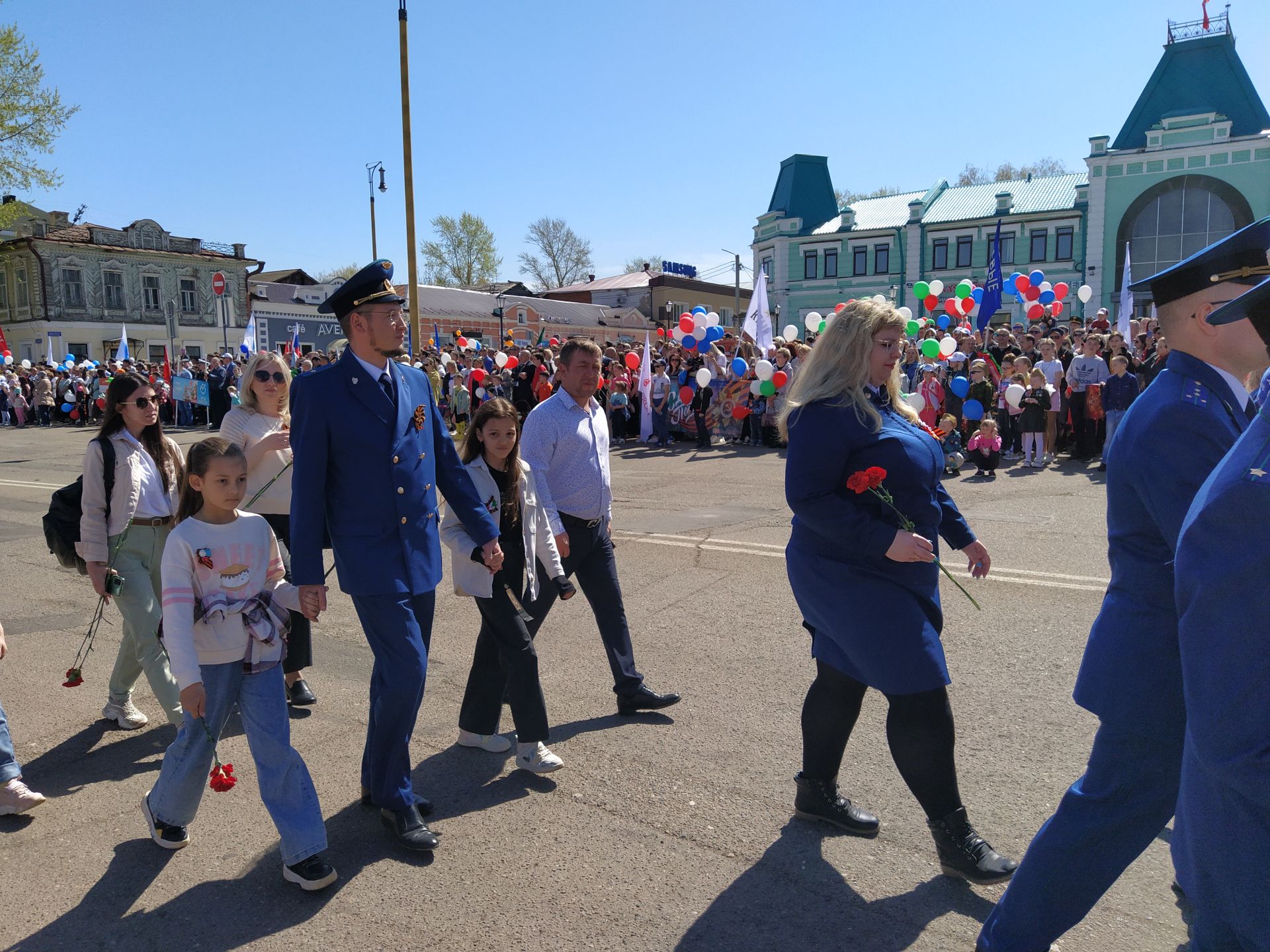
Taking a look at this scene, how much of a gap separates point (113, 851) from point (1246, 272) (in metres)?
4.01

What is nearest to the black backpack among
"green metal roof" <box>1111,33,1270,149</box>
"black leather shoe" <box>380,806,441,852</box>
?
"black leather shoe" <box>380,806,441,852</box>

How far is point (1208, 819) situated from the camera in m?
1.72

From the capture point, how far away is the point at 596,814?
3635 millimetres

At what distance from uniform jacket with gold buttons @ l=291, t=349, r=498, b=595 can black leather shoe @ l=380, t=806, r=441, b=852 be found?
826 millimetres

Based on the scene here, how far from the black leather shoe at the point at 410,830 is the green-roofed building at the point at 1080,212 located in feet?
111

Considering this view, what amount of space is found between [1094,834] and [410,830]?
228cm

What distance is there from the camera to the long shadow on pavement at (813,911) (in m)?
2.79

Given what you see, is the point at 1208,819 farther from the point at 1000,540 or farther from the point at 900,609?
the point at 1000,540

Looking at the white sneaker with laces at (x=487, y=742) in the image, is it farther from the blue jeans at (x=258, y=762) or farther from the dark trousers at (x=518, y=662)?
the blue jeans at (x=258, y=762)

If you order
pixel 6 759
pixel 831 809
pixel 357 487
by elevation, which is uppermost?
pixel 357 487

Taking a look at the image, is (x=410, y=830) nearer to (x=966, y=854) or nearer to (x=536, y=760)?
(x=536, y=760)

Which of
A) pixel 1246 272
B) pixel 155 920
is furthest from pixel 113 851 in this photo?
pixel 1246 272

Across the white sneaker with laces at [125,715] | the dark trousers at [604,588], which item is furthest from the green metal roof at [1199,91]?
the white sneaker with laces at [125,715]

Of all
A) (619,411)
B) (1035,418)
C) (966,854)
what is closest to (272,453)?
(966,854)
